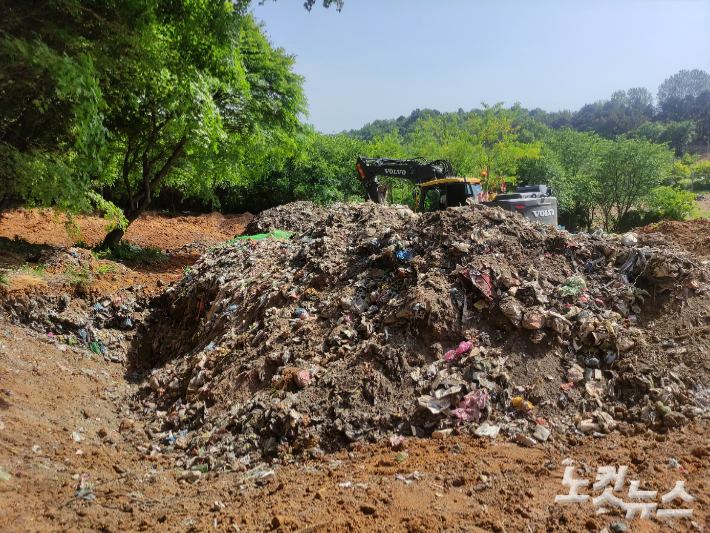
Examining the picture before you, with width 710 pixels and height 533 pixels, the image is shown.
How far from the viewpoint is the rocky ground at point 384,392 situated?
264cm

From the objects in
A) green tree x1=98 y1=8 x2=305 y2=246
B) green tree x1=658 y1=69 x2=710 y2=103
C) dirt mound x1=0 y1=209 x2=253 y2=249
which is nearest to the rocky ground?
green tree x1=98 y1=8 x2=305 y2=246

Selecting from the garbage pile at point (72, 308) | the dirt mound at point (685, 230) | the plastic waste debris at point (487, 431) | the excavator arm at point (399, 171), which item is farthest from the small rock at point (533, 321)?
the dirt mound at point (685, 230)

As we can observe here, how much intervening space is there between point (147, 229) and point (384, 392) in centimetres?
1428

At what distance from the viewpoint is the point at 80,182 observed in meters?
5.66

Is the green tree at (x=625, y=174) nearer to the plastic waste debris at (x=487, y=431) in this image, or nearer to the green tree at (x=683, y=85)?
the plastic waste debris at (x=487, y=431)

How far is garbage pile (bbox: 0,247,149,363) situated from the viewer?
18.4ft

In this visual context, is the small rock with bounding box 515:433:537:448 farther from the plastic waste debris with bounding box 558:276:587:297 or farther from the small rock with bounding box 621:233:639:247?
the small rock with bounding box 621:233:639:247

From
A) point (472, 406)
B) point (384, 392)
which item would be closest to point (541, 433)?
point (472, 406)

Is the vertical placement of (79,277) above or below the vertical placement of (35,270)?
below

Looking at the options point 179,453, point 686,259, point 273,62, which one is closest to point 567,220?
point 273,62

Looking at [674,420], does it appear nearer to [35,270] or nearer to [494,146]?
[35,270]

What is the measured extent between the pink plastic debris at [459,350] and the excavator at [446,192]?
292cm

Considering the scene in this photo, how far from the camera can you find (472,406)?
3475mm

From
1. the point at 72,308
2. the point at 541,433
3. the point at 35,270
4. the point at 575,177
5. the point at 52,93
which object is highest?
the point at 575,177
